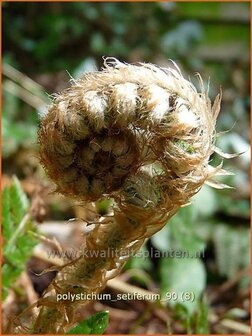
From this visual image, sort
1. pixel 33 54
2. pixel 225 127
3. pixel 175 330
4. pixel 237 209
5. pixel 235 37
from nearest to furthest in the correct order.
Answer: pixel 175 330 < pixel 237 209 < pixel 225 127 < pixel 33 54 < pixel 235 37

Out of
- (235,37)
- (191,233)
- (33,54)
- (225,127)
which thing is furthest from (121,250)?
(235,37)

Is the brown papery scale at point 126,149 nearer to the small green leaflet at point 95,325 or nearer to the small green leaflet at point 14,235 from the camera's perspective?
the small green leaflet at point 95,325

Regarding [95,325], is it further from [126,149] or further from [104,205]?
[104,205]

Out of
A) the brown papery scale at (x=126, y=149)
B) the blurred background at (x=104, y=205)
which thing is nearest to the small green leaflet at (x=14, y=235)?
the blurred background at (x=104, y=205)

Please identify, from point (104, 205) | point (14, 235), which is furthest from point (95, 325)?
point (104, 205)

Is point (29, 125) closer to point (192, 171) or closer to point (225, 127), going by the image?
point (225, 127)

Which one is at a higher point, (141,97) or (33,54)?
(33,54)
